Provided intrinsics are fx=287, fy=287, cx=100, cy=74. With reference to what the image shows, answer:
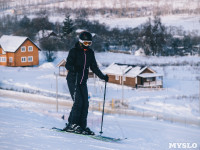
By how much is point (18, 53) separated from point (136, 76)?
15140mm

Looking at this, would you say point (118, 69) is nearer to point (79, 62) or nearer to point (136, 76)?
point (136, 76)

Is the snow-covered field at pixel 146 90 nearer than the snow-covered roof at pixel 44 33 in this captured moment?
Yes

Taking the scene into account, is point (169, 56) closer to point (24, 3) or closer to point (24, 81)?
point (24, 81)

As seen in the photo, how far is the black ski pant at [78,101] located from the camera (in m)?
4.83

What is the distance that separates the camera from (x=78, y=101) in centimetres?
485

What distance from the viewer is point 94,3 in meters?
74.4

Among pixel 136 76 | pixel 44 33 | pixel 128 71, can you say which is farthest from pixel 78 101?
pixel 44 33

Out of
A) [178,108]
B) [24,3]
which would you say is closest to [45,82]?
[178,108]

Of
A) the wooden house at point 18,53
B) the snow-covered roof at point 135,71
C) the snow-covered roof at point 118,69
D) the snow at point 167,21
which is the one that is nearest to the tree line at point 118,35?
the snow at point 167,21

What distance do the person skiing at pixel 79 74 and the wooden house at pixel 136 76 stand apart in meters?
22.3

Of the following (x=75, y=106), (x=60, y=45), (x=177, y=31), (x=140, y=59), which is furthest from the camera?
(x=177, y=31)

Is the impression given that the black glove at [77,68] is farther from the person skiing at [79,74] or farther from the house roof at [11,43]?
the house roof at [11,43]

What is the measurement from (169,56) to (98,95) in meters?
24.1

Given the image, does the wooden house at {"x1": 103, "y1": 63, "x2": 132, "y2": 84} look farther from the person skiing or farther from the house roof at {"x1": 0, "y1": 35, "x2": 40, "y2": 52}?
the person skiing
